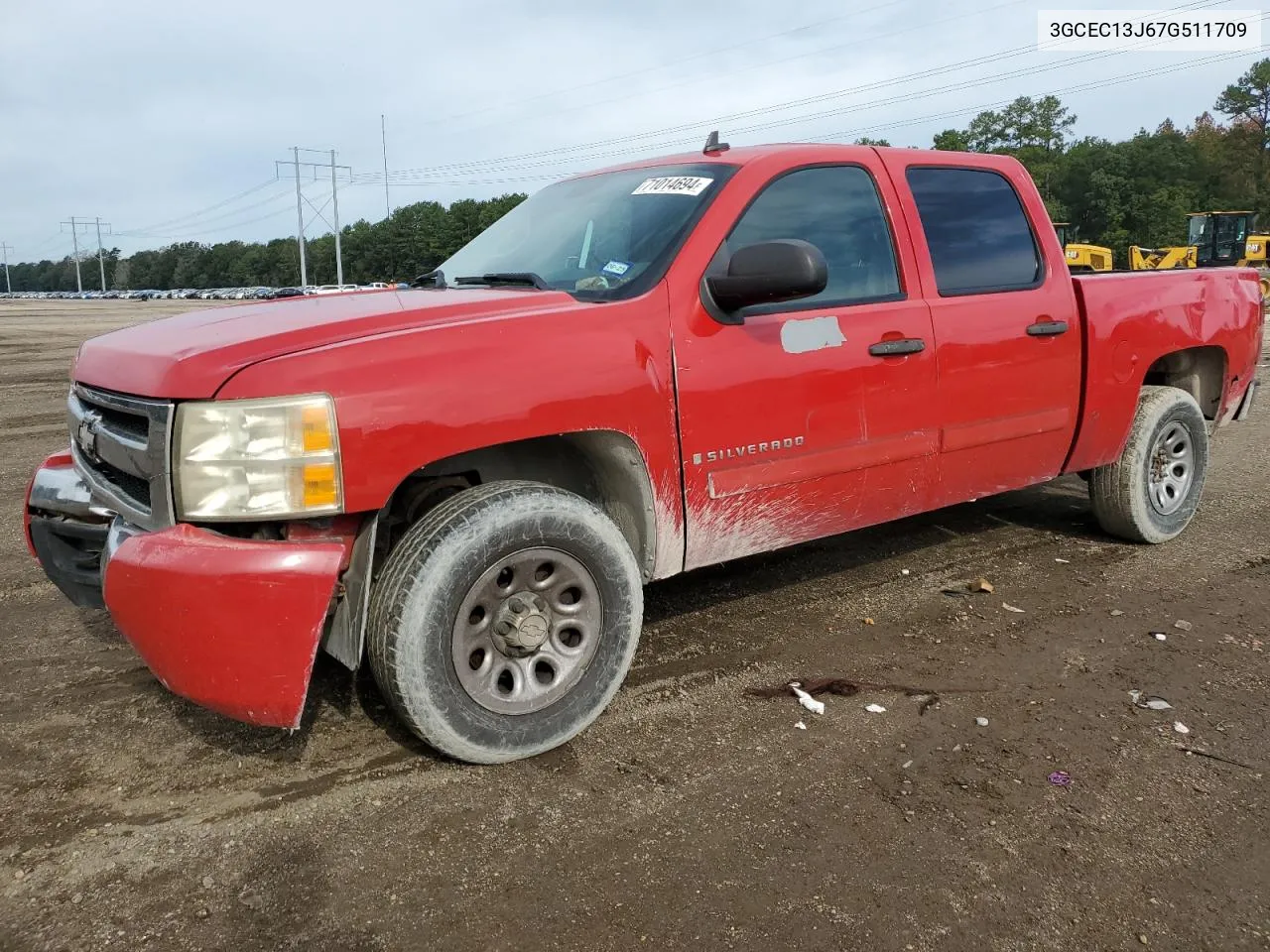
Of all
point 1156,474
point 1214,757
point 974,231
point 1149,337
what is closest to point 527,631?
point 1214,757

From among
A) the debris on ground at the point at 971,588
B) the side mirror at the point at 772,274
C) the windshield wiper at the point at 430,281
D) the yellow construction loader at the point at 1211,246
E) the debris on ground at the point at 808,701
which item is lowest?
the debris on ground at the point at 808,701

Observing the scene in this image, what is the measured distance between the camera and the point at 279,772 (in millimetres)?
2748

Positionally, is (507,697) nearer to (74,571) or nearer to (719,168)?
(74,571)

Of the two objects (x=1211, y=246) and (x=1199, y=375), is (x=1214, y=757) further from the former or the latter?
(x=1211, y=246)

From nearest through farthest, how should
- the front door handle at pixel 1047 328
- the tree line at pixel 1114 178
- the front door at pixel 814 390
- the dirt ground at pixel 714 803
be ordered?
the dirt ground at pixel 714 803
the front door at pixel 814 390
the front door handle at pixel 1047 328
the tree line at pixel 1114 178

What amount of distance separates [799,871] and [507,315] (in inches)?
65.7

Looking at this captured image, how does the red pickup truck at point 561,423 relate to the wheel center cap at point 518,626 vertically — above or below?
above

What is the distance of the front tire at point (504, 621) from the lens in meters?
2.55

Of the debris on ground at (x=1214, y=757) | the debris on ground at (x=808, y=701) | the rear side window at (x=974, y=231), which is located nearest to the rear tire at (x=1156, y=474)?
the rear side window at (x=974, y=231)

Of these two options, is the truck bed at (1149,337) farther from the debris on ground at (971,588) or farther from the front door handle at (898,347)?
the front door handle at (898,347)

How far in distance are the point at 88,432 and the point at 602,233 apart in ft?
5.81

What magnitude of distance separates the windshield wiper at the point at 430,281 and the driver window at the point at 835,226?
1.24 metres

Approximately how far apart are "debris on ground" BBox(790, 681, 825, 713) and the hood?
149 cm

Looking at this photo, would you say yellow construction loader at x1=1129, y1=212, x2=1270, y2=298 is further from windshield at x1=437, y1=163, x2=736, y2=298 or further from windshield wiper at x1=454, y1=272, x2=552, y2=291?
windshield wiper at x1=454, y1=272, x2=552, y2=291
